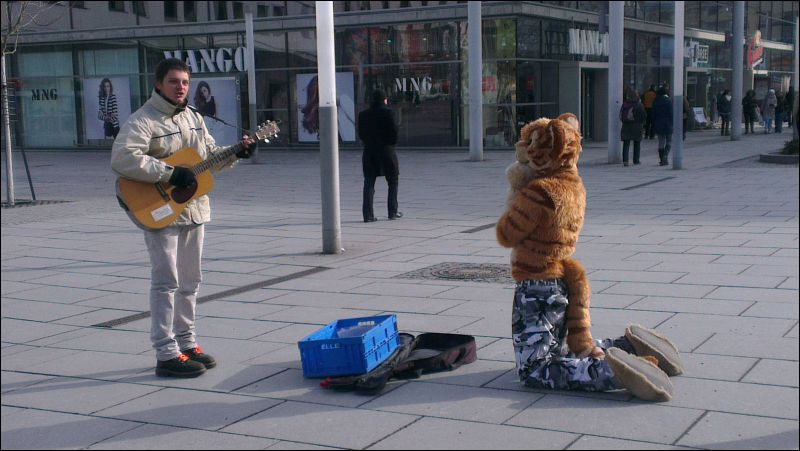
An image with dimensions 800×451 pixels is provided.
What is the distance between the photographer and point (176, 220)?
5.66 meters

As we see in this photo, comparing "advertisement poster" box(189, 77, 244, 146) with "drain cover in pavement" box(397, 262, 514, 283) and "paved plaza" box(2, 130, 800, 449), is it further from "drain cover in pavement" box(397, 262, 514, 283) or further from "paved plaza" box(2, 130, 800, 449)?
"drain cover in pavement" box(397, 262, 514, 283)

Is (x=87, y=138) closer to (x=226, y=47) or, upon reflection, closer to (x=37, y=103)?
(x=37, y=103)

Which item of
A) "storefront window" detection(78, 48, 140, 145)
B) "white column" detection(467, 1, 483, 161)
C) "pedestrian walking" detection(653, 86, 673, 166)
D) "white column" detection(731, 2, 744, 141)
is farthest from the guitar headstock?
"storefront window" detection(78, 48, 140, 145)

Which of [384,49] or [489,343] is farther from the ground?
[384,49]

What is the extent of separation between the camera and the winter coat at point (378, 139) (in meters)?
13.2

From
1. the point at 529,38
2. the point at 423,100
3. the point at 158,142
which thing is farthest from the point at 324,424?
the point at 423,100

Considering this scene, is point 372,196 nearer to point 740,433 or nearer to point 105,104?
point 740,433

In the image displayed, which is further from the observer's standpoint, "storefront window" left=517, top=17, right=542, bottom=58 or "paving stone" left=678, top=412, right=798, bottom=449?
"storefront window" left=517, top=17, right=542, bottom=58

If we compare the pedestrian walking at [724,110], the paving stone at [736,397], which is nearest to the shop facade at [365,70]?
the pedestrian walking at [724,110]

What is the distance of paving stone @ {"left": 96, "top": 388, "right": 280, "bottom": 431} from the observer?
490cm

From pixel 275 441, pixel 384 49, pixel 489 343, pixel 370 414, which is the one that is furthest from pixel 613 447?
pixel 384 49

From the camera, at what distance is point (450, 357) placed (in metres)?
5.67

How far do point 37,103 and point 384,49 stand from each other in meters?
14.2

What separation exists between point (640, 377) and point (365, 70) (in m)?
25.4
